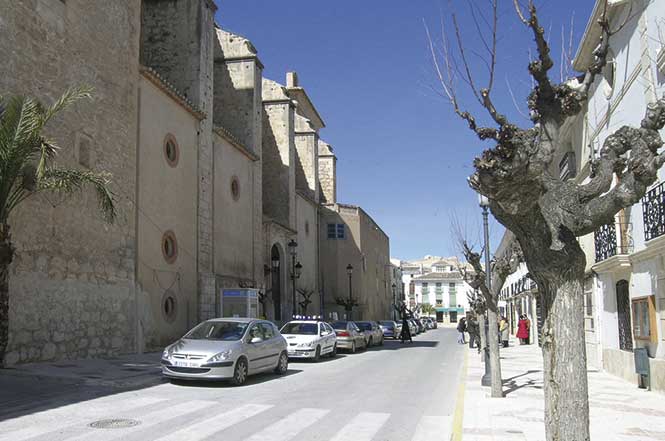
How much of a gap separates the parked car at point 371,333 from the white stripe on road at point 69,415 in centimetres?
2010

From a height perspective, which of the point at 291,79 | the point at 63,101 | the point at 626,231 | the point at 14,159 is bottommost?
the point at 626,231

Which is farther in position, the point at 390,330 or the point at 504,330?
the point at 390,330

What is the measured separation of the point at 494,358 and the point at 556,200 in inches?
291

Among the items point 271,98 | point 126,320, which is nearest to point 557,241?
point 126,320

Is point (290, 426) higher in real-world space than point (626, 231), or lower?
lower

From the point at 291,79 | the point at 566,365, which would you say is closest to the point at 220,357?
the point at 566,365

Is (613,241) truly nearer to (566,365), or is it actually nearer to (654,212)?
(654,212)

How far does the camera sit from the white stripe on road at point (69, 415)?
7.65 meters

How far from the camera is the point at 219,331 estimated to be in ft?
46.6

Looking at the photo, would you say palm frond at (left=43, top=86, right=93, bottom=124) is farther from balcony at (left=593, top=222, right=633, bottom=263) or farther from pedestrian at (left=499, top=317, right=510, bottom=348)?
pedestrian at (left=499, top=317, right=510, bottom=348)

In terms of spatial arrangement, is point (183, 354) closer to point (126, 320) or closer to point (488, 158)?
point (126, 320)

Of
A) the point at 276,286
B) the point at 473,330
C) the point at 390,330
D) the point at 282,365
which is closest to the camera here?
the point at 282,365

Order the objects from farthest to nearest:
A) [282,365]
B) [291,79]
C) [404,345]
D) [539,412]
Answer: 1. [291,79]
2. [404,345]
3. [282,365]
4. [539,412]

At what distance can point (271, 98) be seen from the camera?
39.8 metres
